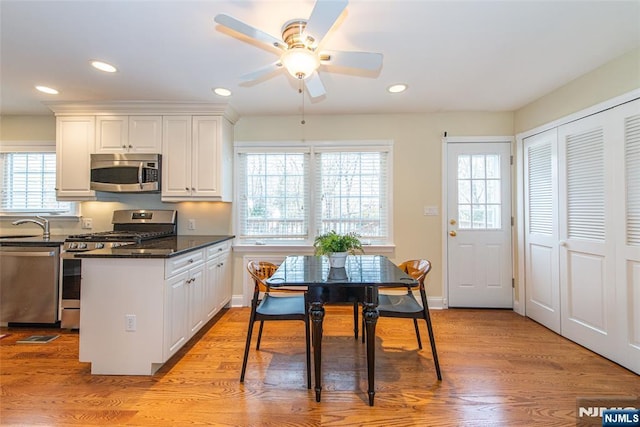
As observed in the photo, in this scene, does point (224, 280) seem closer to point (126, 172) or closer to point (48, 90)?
point (126, 172)

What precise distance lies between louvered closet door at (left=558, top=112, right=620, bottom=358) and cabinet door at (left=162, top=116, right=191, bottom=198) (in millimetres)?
3794

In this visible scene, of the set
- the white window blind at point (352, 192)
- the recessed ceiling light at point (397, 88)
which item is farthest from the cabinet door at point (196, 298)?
the recessed ceiling light at point (397, 88)

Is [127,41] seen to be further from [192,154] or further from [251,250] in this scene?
[251,250]

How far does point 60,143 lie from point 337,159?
124 inches

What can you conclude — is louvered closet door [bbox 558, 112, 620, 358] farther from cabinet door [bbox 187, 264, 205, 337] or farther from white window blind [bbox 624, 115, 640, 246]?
cabinet door [bbox 187, 264, 205, 337]

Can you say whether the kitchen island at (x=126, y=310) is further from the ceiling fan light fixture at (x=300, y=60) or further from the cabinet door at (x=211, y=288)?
the ceiling fan light fixture at (x=300, y=60)

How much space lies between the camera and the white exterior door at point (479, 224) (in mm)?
3342

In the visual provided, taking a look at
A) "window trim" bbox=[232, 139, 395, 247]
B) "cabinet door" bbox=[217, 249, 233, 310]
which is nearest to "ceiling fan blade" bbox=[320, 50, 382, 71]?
"window trim" bbox=[232, 139, 395, 247]

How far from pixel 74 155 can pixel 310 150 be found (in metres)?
2.67

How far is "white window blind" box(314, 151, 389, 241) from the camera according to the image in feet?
11.5

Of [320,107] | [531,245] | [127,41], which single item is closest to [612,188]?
[531,245]

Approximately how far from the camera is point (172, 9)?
1672mm

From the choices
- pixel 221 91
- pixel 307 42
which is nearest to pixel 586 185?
pixel 307 42

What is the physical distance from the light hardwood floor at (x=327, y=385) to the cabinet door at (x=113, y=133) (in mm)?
1961
